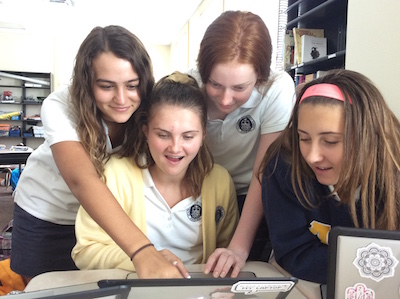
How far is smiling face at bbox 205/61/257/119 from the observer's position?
1.11 m

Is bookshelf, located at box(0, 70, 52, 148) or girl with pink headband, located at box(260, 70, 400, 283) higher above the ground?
bookshelf, located at box(0, 70, 52, 148)

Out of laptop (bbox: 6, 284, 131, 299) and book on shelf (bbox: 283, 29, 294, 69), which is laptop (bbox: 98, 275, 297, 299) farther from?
book on shelf (bbox: 283, 29, 294, 69)

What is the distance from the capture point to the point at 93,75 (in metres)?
1.14

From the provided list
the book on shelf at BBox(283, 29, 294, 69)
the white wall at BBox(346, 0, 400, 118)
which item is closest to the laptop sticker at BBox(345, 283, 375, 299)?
the white wall at BBox(346, 0, 400, 118)

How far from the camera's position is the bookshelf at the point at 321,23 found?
8.49 ft

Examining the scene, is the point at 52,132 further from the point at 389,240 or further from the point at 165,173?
the point at 389,240

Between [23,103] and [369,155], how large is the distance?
8.62 meters

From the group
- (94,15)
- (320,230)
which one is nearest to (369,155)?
(320,230)

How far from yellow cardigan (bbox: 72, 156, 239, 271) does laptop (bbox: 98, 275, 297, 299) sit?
0.36 metres

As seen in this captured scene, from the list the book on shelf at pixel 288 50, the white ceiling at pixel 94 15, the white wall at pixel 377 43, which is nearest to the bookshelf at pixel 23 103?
the white ceiling at pixel 94 15

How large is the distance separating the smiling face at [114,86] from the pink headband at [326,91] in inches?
20.6

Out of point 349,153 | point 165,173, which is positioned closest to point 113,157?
point 165,173

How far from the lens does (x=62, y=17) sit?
22.5ft

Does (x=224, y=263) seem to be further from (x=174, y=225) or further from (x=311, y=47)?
(x=311, y=47)
